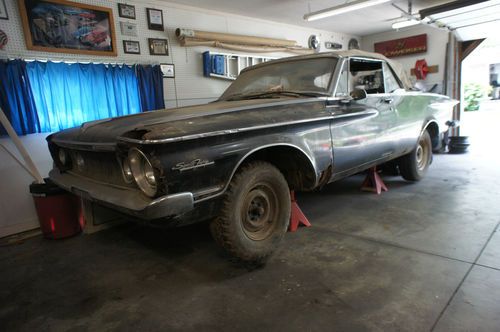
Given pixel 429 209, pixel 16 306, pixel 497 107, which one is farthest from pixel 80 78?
pixel 497 107

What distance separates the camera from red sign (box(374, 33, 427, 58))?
7.65 meters

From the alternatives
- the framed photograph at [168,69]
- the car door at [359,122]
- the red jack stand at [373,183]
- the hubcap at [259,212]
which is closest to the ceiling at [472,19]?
the car door at [359,122]

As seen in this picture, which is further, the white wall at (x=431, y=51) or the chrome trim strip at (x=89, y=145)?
the white wall at (x=431, y=51)

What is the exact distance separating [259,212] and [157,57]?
3235 mm

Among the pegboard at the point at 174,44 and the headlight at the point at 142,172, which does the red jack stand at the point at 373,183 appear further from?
the headlight at the point at 142,172

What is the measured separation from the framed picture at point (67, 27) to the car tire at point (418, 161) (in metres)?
4.00

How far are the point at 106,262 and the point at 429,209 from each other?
10.2ft

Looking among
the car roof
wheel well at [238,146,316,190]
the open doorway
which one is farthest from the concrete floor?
the open doorway

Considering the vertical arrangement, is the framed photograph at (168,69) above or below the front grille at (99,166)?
above

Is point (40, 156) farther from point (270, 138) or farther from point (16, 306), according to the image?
point (270, 138)

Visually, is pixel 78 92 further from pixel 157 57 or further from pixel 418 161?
pixel 418 161

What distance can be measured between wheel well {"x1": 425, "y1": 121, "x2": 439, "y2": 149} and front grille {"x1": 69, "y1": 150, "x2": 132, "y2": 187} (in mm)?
4046

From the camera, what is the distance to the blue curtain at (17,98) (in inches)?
128

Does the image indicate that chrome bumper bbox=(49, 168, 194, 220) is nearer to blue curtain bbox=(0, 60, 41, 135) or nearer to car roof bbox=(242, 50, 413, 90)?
blue curtain bbox=(0, 60, 41, 135)
